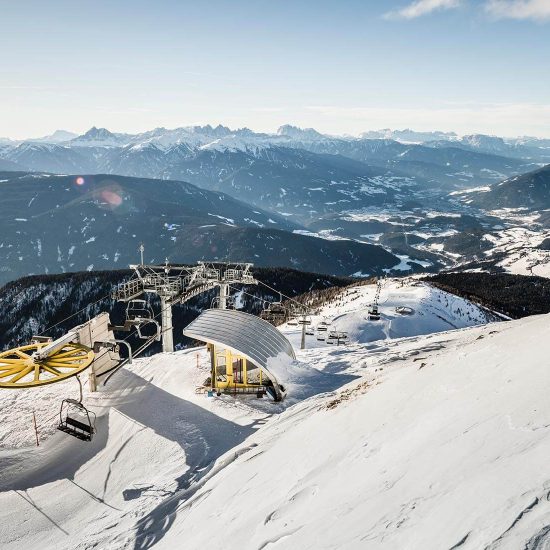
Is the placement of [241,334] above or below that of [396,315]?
above

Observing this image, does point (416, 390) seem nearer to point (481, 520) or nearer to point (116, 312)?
point (481, 520)

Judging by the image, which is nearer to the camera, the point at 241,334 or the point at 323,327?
the point at 241,334

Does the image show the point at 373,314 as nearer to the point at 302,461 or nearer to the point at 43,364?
the point at 43,364

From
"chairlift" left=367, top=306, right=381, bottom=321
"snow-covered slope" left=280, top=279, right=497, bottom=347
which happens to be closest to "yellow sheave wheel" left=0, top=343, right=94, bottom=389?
"snow-covered slope" left=280, top=279, right=497, bottom=347

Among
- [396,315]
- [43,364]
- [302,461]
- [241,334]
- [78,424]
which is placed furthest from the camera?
[396,315]

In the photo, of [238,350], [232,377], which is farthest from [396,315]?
[238,350]

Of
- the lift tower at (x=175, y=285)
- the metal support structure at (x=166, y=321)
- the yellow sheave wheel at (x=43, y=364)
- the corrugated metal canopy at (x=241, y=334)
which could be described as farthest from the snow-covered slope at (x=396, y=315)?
the yellow sheave wheel at (x=43, y=364)

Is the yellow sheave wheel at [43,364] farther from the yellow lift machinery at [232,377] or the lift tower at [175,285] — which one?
the lift tower at [175,285]

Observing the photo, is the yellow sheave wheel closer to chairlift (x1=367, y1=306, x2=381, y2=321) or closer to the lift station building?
the lift station building
